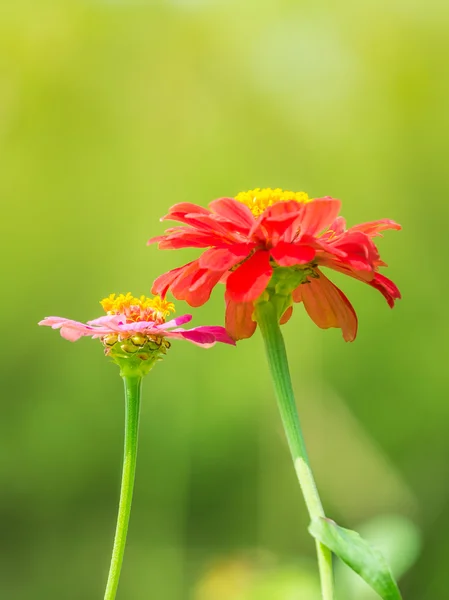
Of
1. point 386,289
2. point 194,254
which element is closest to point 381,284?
point 386,289

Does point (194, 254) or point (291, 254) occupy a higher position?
point (194, 254)

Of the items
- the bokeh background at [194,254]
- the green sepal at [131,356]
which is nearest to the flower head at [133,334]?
the green sepal at [131,356]

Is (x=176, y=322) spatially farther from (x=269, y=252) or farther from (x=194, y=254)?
(x=194, y=254)

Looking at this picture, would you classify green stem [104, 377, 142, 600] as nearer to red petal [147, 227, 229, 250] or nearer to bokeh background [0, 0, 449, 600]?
red petal [147, 227, 229, 250]

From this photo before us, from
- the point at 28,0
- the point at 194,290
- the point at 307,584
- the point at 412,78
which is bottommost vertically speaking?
the point at 307,584

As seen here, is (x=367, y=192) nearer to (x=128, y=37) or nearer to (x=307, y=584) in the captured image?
(x=128, y=37)

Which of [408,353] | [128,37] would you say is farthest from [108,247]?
[408,353]
